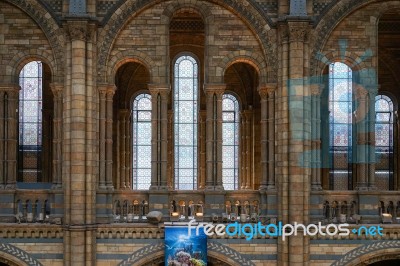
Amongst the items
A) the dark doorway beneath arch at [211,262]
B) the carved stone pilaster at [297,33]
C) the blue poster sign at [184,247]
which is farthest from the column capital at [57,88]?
the carved stone pilaster at [297,33]

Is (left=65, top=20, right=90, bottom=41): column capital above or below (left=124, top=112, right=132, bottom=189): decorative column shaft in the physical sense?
above

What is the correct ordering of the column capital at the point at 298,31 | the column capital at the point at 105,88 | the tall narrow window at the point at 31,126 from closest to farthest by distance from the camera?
the column capital at the point at 298,31 < the column capital at the point at 105,88 < the tall narrow window at the point at 31,126

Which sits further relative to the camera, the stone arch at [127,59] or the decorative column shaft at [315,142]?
the stone arch at [127,59]

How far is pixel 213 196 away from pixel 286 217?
2497 millimetres

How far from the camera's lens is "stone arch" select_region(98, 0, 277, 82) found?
1997 cm

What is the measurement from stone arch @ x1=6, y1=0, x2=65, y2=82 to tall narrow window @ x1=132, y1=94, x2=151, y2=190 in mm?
7695

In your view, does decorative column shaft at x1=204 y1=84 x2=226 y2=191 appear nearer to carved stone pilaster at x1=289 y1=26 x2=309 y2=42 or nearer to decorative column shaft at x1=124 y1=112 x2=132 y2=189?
carved stone pilaster at x1=289 y1=26 x2=309 y2=42

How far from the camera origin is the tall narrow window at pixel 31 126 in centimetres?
2573

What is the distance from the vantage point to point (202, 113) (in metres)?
27.0

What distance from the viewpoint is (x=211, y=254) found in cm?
1948

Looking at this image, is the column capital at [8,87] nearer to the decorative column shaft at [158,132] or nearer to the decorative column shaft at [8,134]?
the decorative column shaft at [8,134]

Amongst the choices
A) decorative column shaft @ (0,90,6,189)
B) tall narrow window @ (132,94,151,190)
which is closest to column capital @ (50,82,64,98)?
decorative column shaft @ (0,90,6,189)

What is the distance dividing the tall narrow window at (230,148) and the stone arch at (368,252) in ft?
27.7

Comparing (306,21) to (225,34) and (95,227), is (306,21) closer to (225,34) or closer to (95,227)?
(225,34)
